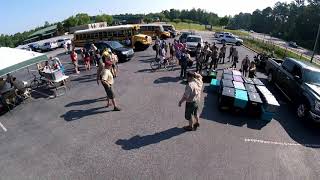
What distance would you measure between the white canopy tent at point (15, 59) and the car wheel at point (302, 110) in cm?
1185

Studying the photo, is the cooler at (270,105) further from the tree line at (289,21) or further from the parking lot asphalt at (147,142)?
the tree line at (289,21)

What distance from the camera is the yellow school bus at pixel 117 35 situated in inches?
923

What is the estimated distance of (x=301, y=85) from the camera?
1074cm

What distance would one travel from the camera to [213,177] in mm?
6777

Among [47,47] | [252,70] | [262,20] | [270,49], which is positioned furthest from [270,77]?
[262,20]

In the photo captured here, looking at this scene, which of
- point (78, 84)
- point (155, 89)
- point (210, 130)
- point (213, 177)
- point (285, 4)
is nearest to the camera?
point (213, 177)

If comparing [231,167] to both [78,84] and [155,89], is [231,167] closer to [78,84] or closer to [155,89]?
[155,89]

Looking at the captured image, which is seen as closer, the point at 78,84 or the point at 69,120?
the point at 69,120

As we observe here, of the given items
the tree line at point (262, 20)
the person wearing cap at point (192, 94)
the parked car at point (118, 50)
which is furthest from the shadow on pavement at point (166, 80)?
the tree line at point (262, 20)

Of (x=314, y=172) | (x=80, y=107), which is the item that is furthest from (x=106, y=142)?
(x=314, y=172)

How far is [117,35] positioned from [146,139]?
665 inches

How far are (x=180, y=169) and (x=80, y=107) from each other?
6.08m

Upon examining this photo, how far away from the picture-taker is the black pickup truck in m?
9.61

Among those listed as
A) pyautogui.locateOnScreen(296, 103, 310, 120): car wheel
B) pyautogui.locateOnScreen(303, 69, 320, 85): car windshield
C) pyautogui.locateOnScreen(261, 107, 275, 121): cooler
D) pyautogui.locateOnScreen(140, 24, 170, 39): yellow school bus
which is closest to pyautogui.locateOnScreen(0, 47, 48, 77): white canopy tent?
pyautogui.locateOnScreen(261, 107, 275, 121): cooler
